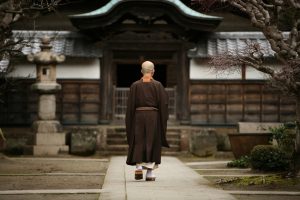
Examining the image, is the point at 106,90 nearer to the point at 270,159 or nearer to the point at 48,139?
the point at 48,139

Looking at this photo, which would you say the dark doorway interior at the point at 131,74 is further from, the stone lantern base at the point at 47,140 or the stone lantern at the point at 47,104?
the stone lantern base at the point at 47,140

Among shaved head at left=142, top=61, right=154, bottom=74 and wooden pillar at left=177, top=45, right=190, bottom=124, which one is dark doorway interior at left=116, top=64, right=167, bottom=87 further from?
shaved head at left=142, top=61, right=154, bottom=74

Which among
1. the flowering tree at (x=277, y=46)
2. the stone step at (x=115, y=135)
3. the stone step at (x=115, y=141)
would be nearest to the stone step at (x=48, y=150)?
the stone step at (x=115, y=141)

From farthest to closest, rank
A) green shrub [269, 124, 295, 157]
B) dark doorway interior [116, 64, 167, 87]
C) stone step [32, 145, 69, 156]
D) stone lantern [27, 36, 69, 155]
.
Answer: dark doorway interior [116, 64, 167, 87] → stone lantern [27, 36, 69, 155] → stone step [32, 145, 69, 156] → green shrub [269, 124, 295, 157]

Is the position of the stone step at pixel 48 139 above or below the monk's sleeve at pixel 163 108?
below

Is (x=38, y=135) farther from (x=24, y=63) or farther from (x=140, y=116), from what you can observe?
(x=140, y=116)

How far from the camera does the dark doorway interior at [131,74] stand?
80.1 feet

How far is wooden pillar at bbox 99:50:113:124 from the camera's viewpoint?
819 inches

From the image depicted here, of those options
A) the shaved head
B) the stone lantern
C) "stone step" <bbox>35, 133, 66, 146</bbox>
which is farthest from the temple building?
the shaved head

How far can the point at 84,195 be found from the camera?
27.7 ft

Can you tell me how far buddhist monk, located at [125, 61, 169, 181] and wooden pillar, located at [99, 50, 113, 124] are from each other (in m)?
10.4

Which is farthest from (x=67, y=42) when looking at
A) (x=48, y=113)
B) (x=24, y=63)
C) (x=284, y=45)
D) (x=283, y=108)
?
(x=284, y=45)

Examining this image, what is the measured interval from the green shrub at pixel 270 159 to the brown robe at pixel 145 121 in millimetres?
2755

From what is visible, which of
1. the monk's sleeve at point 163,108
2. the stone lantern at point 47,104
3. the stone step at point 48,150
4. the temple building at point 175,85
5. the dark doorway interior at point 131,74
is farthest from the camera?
the dark doorway interior at point 131,74
